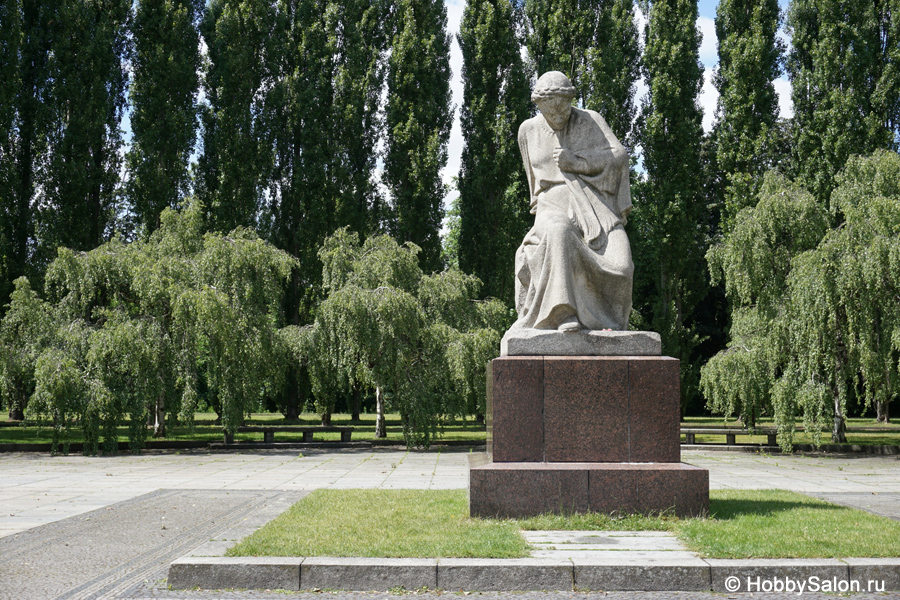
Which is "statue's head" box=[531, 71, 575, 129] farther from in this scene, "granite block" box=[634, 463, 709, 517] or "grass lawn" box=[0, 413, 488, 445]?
"grass lawn" box=[0, 413, 488, 445]

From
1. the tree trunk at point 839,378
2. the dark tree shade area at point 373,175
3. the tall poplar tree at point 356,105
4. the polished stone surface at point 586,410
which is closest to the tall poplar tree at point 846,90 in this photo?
the dark tree shade area at point 373,175

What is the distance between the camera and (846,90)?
2370 cm

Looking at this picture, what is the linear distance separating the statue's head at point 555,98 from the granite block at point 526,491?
3.25 meters

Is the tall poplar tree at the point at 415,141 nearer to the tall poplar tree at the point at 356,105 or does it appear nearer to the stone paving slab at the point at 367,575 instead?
the tall poplar tree at the point at 356,105

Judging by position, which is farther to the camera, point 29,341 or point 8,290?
point 8,290

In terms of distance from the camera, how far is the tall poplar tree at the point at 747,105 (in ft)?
83.3

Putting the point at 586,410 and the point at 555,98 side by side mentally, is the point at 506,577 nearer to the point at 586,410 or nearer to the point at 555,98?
the point at 586,410

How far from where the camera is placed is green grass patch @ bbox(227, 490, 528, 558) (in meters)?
5.12

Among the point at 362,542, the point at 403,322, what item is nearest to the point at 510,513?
the point at 362,542

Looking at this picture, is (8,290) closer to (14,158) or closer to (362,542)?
(14,158)

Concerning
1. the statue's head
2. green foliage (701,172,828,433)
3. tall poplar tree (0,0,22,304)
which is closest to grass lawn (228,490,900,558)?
the statue's head

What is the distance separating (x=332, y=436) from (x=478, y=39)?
1470 cm

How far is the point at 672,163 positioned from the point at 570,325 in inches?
882

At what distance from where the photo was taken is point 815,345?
16.3 m
